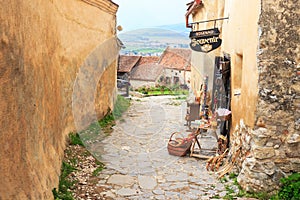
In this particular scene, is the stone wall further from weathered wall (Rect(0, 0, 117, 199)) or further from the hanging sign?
weathered wall (Rect(0, 0, 117, 199))

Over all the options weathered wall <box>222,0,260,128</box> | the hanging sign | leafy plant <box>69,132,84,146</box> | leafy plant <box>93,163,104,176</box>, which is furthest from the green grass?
the hanging sign

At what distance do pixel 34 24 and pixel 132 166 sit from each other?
378 centimetres

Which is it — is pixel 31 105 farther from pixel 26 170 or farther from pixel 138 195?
pixel 138 195

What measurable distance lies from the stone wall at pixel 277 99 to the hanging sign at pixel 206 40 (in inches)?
108

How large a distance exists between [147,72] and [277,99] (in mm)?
30862

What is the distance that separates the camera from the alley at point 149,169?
229 inches

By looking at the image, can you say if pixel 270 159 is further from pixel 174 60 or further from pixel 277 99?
pixel 174 60

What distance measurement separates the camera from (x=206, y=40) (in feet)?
26.7

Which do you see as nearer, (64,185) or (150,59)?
(64,185)

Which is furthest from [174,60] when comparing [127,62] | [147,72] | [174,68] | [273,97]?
[273,97]

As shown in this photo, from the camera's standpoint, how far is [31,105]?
4.17 meters

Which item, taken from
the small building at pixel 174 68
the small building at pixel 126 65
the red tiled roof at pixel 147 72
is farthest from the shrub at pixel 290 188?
the red tiled roof at pixel 147 72

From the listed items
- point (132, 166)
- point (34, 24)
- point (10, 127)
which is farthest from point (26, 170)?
point (132, 166)

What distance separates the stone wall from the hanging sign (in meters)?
2.75
